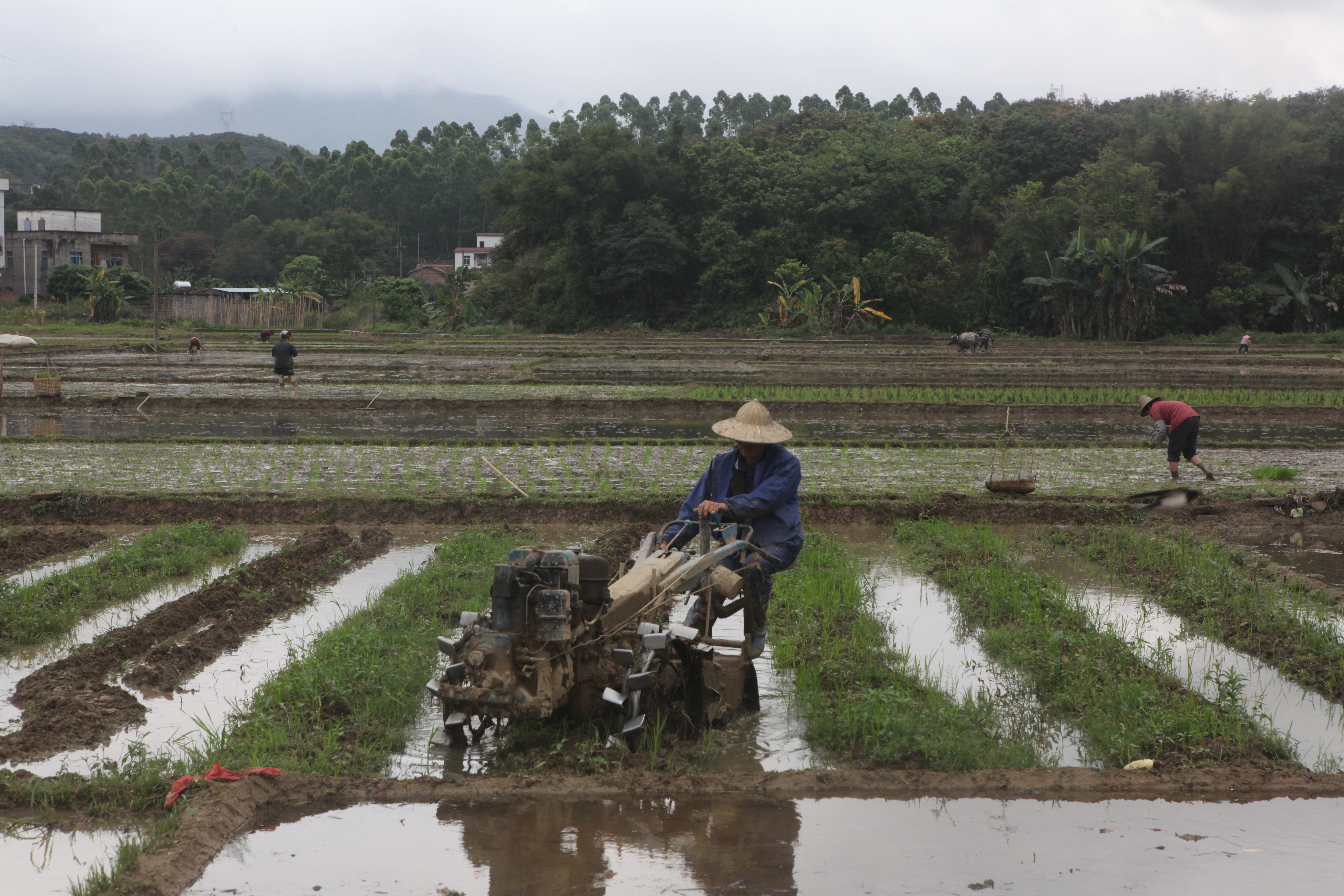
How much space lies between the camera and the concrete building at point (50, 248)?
5444 centimetres

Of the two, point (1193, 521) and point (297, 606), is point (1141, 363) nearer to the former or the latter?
point (1193, 521)

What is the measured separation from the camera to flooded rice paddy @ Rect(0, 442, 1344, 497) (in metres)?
11.3

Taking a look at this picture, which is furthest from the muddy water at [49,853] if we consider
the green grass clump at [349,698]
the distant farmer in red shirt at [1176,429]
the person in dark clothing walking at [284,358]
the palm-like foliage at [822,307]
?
the palm-like foliage at [822,307]

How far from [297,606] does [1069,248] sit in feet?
122

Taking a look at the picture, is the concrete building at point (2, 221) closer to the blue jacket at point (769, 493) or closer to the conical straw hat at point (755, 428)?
the blue jacket at point (769, 493)

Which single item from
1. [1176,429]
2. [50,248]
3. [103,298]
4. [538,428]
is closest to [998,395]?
[1176,429]

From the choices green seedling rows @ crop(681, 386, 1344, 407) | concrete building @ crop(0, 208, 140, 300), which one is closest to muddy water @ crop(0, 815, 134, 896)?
green seedling rows @ crop(681, 386, 1344, 407)

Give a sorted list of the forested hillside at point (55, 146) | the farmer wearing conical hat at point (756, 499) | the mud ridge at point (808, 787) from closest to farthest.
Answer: the mud ridge at point (808, 787), the farmer wearing conical hat at point (756, 499), the forested hillside at point (55, 146)

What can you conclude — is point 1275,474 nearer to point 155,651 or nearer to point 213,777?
point 155,651

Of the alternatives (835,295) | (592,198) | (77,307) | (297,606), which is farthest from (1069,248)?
(77,307)

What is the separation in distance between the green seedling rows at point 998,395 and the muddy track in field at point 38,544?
476 inches

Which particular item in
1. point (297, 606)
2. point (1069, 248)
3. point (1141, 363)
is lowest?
point (297, 606)

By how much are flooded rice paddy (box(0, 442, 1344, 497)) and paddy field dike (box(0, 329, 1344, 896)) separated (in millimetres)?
94

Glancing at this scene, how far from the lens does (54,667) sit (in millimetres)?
5477
